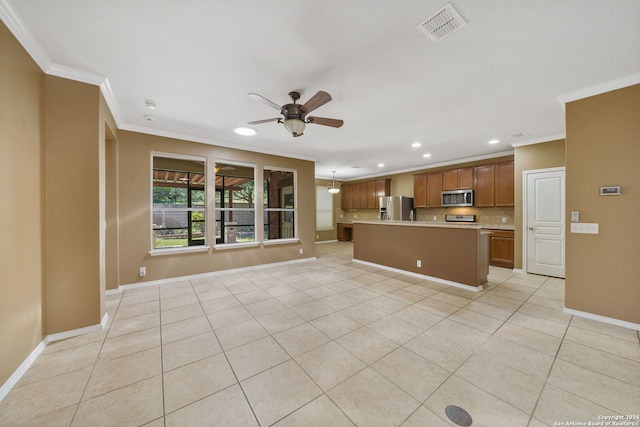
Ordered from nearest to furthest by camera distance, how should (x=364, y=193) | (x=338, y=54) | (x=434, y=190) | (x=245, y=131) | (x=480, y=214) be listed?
(x=338, y=54) → (x=245, y=131) → (x=480, y=214) → (x=434, y=190) → (x=364, y=193)

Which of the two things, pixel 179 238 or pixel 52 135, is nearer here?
pixel 52 135

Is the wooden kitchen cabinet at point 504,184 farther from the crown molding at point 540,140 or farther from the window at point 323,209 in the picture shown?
the window at point 323,209

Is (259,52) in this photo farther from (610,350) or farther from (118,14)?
(610,350)

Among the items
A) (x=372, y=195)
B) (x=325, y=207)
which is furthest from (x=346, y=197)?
(x=372, y=195)

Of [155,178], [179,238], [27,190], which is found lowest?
[179,238]

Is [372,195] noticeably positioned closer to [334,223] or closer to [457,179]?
[334,223]

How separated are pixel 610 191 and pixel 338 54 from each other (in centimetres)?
335

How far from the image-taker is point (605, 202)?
8.58ft

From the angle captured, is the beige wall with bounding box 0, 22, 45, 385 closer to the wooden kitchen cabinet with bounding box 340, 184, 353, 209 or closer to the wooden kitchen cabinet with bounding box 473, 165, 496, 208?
the wooden kitchen cabinet with bounding box 473, 165, 496, 208

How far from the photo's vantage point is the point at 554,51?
6.71 ft

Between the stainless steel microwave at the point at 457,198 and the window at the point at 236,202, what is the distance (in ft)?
16.6

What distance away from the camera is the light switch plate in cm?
267

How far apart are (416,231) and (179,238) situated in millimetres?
5002

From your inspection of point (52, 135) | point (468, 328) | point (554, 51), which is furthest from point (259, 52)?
point (468, 328)
